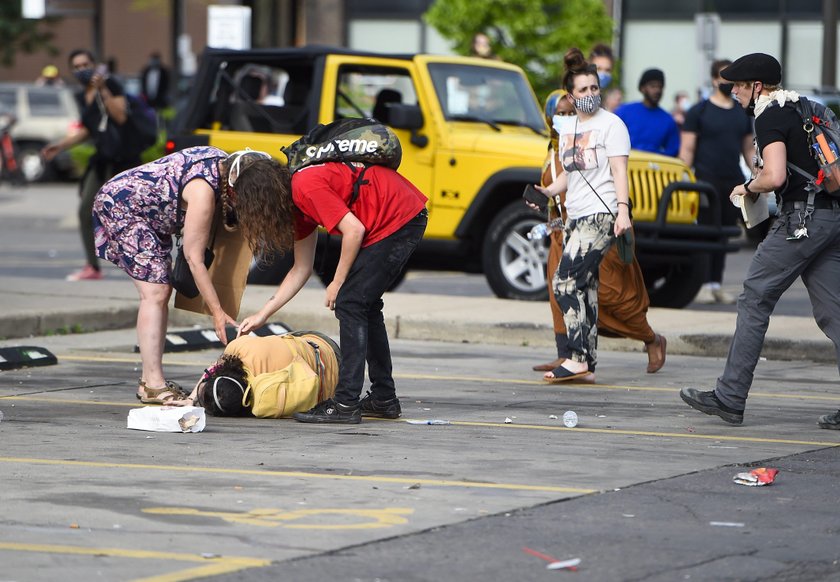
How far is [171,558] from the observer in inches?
211

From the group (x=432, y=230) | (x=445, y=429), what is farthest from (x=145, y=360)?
(x=432, y=230)

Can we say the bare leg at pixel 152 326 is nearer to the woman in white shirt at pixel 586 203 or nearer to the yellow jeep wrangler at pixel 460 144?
the woman in white shirt at pixel 586 203

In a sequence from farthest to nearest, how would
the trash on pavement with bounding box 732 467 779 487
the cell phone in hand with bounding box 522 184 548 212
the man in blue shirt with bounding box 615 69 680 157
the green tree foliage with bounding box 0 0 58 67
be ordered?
the green tree foliage with bounding box 0 0 58 67 < the man in blue shirt with bounding box 615 69 680 157 < the cell phone in hand with bounding box 522 184 548 212 < the trash on pavement with bounding box 732 467 779 487

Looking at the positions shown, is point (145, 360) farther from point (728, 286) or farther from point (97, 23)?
Answer: point (97, 23)

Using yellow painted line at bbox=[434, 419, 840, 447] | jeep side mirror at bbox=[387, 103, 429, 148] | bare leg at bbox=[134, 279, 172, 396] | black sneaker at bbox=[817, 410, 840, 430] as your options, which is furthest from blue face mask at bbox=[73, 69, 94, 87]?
black sneaker at bbox=[817, 410, 840, 430]

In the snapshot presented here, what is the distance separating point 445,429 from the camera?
26.5 ft

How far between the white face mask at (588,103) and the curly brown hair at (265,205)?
2.29 m

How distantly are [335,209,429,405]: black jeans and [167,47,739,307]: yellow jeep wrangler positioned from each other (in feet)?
Result: 17.7

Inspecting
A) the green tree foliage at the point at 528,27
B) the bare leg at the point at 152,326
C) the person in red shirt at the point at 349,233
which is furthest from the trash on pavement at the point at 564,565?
the green tree foliage at the point at 528,27

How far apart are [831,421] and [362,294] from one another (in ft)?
7.66

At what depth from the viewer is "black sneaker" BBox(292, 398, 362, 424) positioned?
820cm

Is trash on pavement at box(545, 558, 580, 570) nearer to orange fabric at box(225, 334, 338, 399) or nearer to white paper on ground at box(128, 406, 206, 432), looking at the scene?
white paper on ground at box(128, 406, 206, 432)

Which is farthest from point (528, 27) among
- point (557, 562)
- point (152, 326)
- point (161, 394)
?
A: point (557, 562)

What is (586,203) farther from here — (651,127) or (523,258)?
(651,127)
